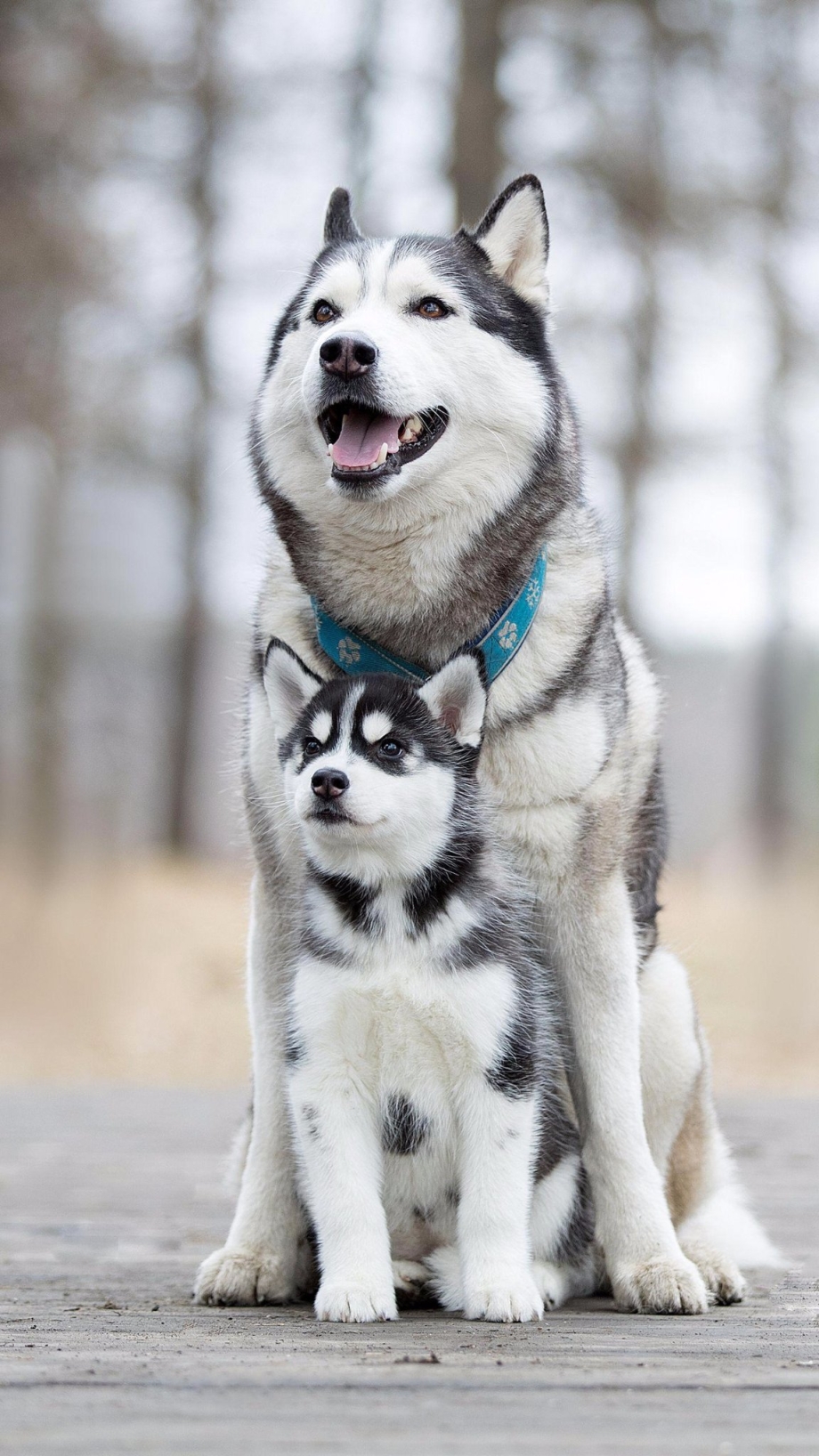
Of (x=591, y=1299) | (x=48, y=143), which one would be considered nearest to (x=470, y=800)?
(x=591, y=1299)

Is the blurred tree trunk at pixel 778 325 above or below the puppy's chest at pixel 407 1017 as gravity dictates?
above

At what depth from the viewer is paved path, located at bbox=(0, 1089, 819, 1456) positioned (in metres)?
1.86

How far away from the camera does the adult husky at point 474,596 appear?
315cm

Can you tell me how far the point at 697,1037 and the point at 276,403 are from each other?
1.75m

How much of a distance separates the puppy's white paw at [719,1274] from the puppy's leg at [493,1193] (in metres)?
0.63

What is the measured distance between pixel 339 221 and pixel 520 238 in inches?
18.8

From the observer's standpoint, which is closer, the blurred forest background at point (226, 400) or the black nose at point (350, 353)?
the black nose at point (350, 353)

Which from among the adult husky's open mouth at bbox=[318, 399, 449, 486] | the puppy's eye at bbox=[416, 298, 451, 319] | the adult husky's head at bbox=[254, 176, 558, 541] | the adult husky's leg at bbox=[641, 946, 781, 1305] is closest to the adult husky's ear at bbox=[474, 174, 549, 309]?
the adult husky's head at bbox=[254, 176, 558, 541]

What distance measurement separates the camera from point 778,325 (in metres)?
12.3

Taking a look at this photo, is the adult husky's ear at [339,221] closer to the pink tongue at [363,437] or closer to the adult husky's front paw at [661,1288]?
the pink tongue at [363,437]

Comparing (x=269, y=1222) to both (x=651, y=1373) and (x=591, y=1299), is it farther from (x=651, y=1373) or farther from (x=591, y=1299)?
(x=651, y=1373)

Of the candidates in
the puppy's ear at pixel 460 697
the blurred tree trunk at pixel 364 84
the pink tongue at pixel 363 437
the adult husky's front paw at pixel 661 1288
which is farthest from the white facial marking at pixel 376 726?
the blurred tree trunk at pixel 364 84

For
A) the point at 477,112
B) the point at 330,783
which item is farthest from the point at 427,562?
the point at 477,112

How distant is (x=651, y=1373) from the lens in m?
2.22
